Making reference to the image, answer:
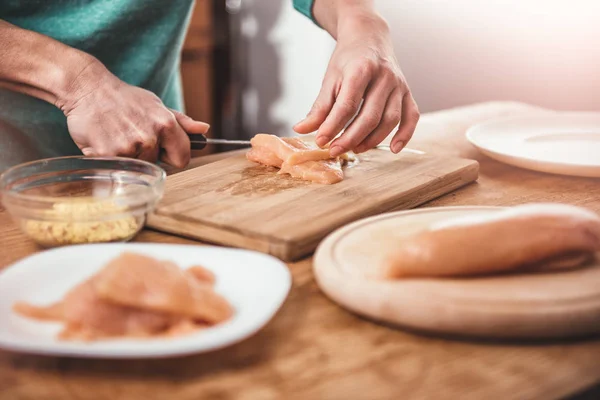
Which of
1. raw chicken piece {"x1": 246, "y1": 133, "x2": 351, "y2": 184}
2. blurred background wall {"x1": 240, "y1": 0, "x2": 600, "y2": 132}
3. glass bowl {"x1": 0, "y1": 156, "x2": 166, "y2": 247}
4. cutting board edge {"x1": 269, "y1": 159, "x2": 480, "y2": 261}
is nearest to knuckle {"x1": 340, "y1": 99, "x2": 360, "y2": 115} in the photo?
raw chicken piece {"x1": 246, "y1": 133, "x2": 351, "y2": 184}

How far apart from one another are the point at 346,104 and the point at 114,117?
20.3 inches

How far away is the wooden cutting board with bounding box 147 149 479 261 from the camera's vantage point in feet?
3.94

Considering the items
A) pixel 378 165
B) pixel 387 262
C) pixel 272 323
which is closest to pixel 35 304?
pixel 272 323

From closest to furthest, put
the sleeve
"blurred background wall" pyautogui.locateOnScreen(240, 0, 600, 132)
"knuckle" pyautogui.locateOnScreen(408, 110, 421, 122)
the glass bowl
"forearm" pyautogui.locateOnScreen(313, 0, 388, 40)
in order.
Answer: the glass bowl → "knuckle" pyautogui.locateOnScreen(408, 110, 421, 122) → "forearm" pyautogui.locateOnScreen(313, 0, 388, 40) → the sleeve → "blurred background wall" pyautogui.locateOnScreen(240, 0, 600, 132)

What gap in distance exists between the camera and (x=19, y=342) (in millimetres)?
772

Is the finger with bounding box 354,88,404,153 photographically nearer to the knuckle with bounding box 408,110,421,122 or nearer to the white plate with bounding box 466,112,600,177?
the knuckle with bounding box 408,110,421,122

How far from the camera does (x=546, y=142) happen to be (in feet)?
6.25

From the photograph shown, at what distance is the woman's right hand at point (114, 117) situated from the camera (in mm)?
1525

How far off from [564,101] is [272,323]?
2.72 metres

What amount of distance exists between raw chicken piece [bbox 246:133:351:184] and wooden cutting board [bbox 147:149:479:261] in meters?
0.02

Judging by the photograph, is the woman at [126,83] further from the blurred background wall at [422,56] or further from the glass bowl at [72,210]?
the blurred background wall at [422,56]

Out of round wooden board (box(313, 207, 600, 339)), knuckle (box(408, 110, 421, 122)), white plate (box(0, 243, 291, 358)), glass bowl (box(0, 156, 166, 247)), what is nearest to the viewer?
white plate (box(0, 243, 291, 358))

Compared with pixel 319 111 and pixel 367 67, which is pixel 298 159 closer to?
pixel 319 111

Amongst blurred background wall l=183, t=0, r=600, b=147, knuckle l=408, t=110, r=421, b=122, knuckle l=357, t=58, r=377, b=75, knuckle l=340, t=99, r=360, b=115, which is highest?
knuckle l=357, t=58, r=377, b=75
